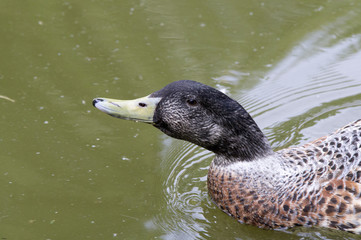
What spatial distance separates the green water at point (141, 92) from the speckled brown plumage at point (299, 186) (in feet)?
0.51

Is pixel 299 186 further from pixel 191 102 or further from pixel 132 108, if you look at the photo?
pixel 132 108

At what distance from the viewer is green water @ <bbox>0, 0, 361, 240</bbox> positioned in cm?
593

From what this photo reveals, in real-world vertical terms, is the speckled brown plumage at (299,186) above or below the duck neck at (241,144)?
below

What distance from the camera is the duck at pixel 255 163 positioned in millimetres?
5367

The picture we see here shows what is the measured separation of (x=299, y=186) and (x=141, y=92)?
8.45 feet

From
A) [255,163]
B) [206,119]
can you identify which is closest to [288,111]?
[255,163]

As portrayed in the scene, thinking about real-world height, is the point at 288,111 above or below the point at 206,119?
above

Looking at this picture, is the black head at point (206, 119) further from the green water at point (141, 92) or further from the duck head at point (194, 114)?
the green water at point (141, 92)

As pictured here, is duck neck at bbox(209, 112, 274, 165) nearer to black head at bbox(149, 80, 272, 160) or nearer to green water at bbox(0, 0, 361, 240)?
black head at bbox(149, 80, 272, 160)

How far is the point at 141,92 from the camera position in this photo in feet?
24.4

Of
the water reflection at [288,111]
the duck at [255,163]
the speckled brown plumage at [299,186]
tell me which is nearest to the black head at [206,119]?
the duck at [255,163]

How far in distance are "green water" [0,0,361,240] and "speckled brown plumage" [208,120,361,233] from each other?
0.15 meters

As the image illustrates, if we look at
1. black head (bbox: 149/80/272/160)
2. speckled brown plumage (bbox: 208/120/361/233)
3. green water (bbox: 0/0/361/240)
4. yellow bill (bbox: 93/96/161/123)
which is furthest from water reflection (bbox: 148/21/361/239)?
yellow bill (bbox: 93/96/161/123)

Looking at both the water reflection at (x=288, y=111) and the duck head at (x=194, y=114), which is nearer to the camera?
the duck head at (x=194, y=114)
